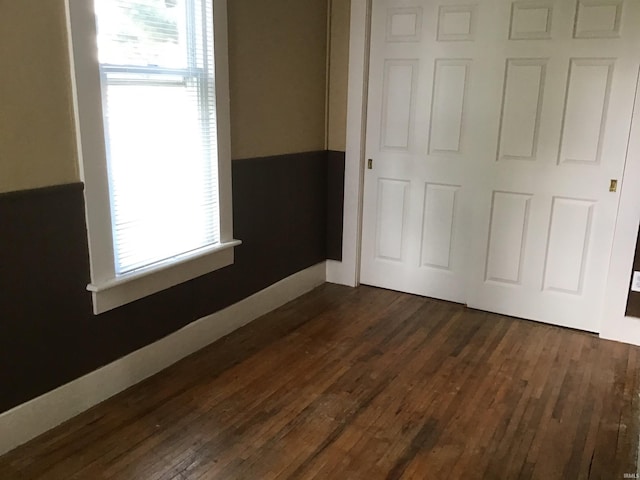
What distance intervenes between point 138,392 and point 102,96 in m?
1.32

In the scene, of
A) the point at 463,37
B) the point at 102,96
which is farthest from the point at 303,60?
the point at 102,96

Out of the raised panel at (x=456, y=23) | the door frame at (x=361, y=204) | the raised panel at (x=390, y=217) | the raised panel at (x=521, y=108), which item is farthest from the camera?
the raised panel at (x=390, y=217)

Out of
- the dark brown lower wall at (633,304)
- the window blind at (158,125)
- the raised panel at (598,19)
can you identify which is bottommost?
the dark brown lower wall at (633,304)

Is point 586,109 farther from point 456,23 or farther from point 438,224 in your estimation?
point 438,224

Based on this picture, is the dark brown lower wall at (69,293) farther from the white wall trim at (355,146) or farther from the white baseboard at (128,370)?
the white wall trim at (355,146)

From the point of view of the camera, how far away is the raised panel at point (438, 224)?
3.64 metres

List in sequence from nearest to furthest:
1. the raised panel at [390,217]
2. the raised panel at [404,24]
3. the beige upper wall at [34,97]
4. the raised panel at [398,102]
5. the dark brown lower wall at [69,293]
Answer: the beige upper wall at [34,97]
the dark brown lower wall at [69,293]
the raised panel at [404,24]
the raised panel at [398,102]
the raised panel at [390,217]

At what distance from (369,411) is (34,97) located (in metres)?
1.85

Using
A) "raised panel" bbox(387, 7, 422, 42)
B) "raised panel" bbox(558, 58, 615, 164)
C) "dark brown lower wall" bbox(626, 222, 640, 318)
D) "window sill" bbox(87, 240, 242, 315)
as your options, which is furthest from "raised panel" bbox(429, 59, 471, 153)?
"window sill" bbox(87, 240, 242, 315)

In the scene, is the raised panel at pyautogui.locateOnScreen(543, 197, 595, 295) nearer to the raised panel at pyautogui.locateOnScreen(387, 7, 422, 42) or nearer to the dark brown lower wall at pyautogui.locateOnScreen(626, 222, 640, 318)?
the dark brown lower wall at pyautogui.locateOnScreen(626, 222, 640, 318)

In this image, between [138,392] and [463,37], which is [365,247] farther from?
[138,392]

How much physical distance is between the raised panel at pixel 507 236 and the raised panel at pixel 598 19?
932mm

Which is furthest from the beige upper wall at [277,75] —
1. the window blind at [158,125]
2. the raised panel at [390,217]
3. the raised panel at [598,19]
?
the raised panel at [598,19]

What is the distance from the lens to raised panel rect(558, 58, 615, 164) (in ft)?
10.0
